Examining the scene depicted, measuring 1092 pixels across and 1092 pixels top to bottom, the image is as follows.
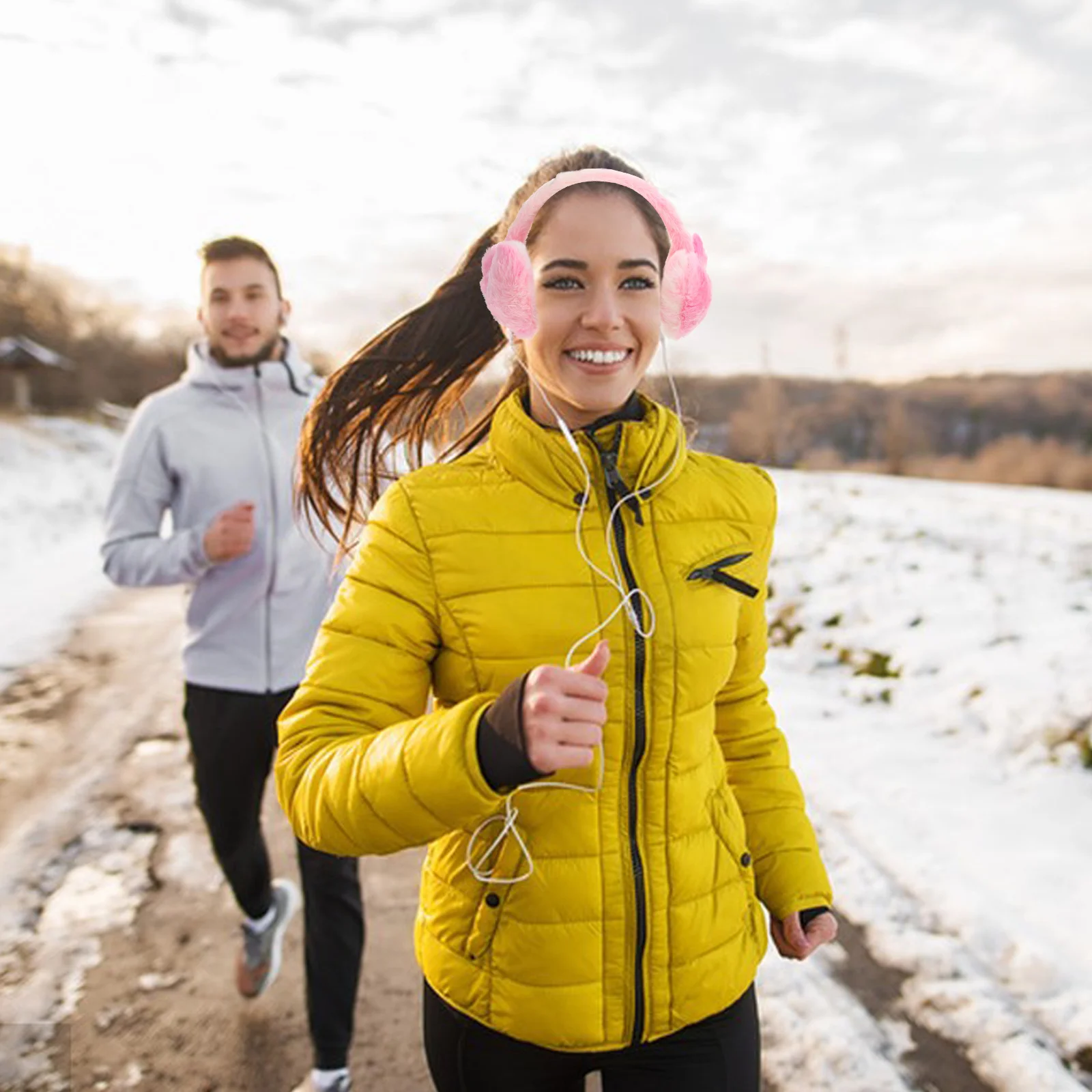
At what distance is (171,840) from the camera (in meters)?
4.37

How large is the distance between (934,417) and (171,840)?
63.0m

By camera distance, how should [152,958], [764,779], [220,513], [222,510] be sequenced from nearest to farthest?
[764,779], [220,513], [222,510], [152,958]

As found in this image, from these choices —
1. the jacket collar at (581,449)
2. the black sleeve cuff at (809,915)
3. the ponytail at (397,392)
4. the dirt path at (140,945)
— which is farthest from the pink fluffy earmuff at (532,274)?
the dirt path at (140,945)

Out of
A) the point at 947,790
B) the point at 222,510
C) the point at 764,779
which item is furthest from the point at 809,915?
the point at 947,790

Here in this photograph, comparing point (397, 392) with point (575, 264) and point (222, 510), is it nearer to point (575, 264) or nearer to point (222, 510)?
point (575, 264)

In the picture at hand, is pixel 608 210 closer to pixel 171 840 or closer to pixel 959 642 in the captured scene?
pixel 171 840

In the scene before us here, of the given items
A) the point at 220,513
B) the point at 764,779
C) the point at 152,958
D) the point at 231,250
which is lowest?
the point at 152,958

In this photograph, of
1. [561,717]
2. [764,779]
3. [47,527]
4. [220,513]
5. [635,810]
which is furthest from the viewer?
[47,527]

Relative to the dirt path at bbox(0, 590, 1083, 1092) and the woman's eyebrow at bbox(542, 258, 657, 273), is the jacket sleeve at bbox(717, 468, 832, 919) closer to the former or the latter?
the woman's eyebrow at bbox(542, 258, 657, 273)

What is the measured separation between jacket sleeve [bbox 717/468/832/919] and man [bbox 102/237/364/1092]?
1612 millimetres

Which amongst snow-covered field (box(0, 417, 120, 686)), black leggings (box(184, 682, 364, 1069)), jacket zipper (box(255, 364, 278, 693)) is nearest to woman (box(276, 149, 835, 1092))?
black leggings (box(184, 682, 364, 1069))

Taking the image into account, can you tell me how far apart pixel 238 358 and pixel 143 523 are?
622 millimetres

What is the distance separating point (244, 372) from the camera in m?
3.04

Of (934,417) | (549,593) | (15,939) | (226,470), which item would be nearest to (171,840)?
(15,939)
